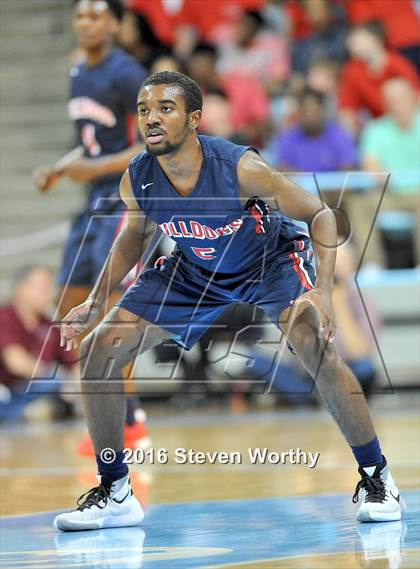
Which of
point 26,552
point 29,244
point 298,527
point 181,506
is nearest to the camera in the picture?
point 26,552

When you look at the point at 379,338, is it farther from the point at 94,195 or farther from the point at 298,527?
the point at 298,527

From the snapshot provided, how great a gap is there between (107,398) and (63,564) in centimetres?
98

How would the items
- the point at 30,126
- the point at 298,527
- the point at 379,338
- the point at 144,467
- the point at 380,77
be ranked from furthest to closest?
the point at 30,126, the point at 380,77, the point at 379,338, the point at 144,467, the point at 298,527

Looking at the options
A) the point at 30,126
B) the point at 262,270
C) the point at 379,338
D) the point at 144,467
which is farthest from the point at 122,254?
the point at 30,126

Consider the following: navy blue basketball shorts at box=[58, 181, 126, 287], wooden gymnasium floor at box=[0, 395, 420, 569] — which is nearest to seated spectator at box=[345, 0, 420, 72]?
wooden gymnasium floor at box=[0, 395, 420, 569]

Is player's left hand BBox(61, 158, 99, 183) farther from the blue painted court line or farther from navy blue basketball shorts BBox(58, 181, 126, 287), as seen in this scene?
the blue painted court line

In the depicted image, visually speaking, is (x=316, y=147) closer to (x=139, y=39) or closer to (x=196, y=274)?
(x=139, y=39)

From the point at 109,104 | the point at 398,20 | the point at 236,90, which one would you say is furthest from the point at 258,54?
the point at 109,104

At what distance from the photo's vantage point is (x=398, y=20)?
12.9 meters

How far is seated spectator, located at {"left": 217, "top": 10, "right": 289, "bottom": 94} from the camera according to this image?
43.6ft

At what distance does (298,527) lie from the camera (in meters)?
5.05

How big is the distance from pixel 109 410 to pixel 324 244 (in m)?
1.10

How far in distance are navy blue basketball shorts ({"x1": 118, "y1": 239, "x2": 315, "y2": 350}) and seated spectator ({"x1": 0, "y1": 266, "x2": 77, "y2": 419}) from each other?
231 inches

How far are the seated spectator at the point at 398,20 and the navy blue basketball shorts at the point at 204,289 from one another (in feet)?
25.8
